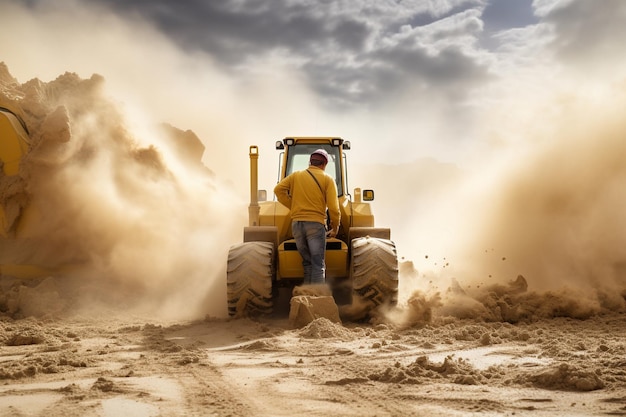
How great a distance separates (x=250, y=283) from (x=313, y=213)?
47.1 inches

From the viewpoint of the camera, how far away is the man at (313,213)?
332 inches

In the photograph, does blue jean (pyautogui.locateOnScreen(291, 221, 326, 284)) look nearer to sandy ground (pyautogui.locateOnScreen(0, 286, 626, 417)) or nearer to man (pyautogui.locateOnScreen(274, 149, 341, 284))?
man (pyautogui.locateOnScreen(274, 149, 341, 284))

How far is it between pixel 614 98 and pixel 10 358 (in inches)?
460

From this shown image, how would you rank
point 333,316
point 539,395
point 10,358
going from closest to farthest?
point 539,395
point 10,358
point 333,316

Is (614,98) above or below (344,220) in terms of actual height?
above

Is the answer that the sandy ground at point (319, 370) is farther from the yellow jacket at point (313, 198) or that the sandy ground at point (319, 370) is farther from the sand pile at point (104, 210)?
the sand pile at point (104, 210)

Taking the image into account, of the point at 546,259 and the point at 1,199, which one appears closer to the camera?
the point at 1,199

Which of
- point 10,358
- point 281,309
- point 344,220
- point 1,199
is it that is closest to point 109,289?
point 1,199

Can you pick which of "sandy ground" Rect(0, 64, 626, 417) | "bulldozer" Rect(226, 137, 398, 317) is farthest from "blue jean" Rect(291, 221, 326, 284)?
"sandy ground" Rect(0, 64, 626, 417)

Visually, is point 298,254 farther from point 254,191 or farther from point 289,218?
point 254,191

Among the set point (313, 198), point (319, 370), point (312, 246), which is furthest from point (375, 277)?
point (319, 370)

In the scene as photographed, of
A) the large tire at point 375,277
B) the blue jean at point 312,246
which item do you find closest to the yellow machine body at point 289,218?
the blue jean at point 312,246

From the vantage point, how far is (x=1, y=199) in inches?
414

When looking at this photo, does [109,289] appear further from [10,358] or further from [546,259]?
[546,259]
